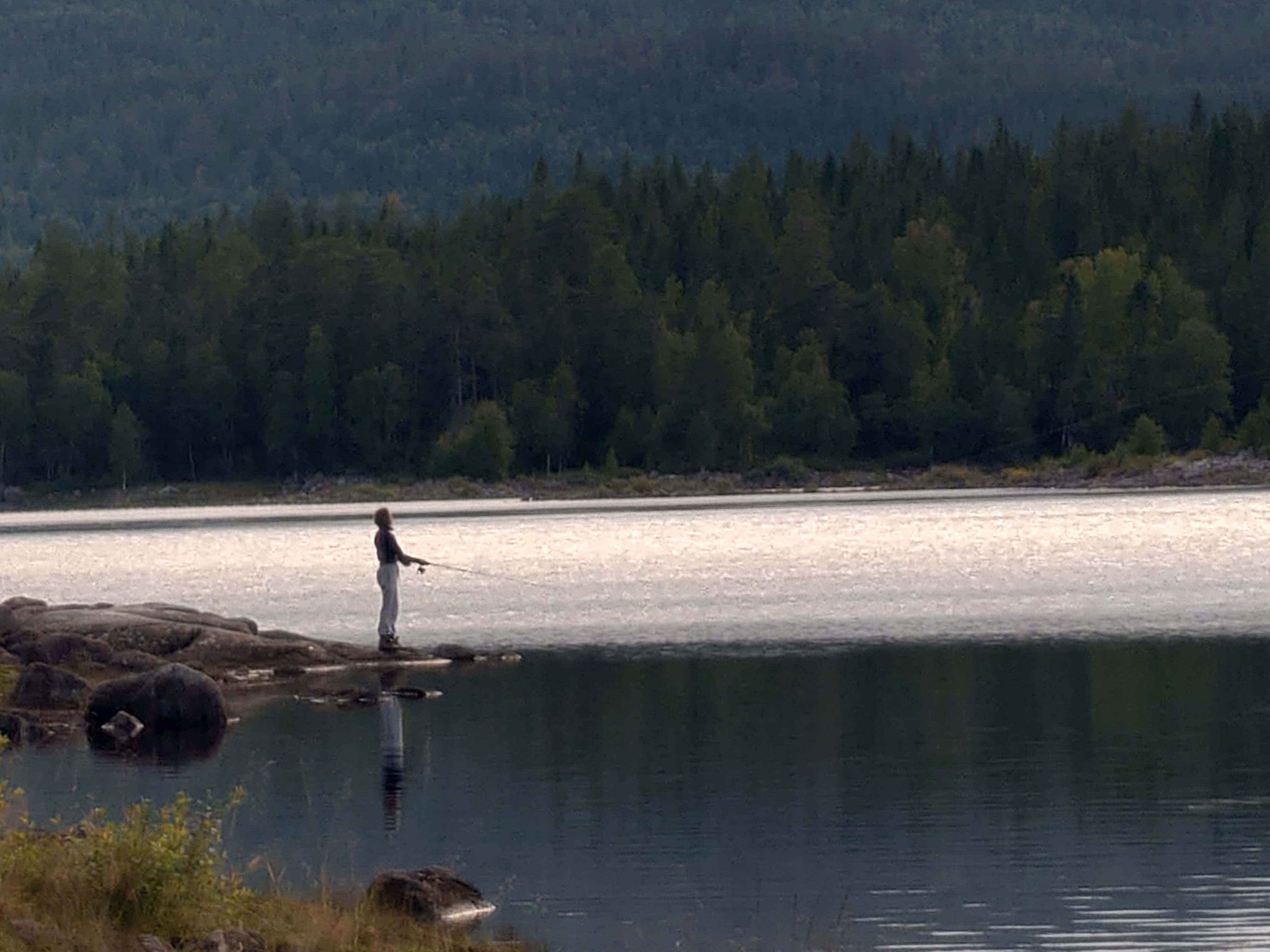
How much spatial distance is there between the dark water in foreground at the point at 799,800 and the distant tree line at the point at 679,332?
348 ft

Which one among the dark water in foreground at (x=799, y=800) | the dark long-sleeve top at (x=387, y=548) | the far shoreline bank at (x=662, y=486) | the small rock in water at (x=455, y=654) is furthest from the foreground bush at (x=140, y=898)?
the far shoreline bank at (x=662, y=486)

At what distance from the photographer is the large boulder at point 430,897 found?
679 inches

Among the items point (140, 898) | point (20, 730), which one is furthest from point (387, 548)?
point (140, 898)

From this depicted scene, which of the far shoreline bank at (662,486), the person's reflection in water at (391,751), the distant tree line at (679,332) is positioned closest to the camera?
the person's reflection in water at (391,751)

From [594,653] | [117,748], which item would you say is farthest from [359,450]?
[117,748]

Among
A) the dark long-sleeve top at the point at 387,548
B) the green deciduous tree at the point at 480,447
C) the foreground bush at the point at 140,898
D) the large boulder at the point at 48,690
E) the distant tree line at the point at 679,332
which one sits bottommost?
the large boulder at the point at 48,690

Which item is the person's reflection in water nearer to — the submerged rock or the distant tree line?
the submerged rock

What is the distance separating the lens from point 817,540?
7869 cm

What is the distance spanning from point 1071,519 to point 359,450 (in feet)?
219

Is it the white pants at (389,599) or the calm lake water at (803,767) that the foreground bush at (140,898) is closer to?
the calm lake water at (803,767)

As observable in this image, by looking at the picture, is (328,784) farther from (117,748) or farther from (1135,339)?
(1135,339)

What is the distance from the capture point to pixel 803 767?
80.4 ft

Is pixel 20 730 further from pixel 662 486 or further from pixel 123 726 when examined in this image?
pixel 662 486

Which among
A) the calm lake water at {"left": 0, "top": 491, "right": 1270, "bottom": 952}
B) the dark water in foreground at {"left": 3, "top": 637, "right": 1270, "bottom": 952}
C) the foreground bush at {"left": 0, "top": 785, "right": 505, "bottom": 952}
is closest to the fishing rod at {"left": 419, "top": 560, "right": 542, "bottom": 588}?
the calm lake water at {"left": 0, "top": 491, "right": 1270, "bottom": 952}
